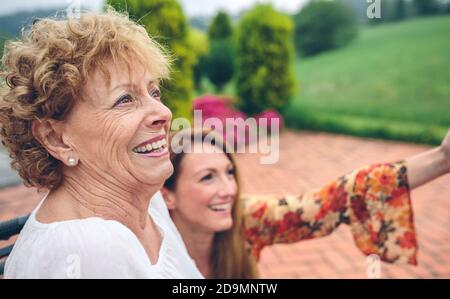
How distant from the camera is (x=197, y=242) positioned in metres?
2.20

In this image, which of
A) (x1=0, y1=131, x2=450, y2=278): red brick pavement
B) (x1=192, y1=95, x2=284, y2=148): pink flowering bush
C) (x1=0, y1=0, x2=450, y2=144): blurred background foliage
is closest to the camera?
(x1=0, y1=131, x2=450, y2=278): red brick pavement

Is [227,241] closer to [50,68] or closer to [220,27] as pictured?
[50,68]

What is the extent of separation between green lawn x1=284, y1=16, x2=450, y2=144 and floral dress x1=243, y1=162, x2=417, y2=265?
690 centimetres

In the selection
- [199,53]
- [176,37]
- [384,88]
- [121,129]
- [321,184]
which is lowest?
[321,184]

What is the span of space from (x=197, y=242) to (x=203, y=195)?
0.27m

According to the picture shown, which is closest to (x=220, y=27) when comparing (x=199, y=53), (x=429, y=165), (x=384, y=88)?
(x=199, y=53)

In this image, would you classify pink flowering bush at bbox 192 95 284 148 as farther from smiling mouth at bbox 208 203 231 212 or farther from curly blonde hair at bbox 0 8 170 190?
curly blonde hair at bbox 0 8 170 190


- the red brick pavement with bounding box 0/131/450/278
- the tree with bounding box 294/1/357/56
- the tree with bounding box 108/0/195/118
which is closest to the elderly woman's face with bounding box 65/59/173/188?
the red brick pavement with bounding box 0/131/450/278

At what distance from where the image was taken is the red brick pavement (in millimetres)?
3871

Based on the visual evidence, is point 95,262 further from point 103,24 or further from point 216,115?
point 216,115

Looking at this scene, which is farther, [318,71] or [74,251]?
[318,71]

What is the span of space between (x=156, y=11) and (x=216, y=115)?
8.37 ft

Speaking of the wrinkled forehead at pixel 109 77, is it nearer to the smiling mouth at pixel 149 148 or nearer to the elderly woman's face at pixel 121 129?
the elderly woman's face at pixel 121 129
